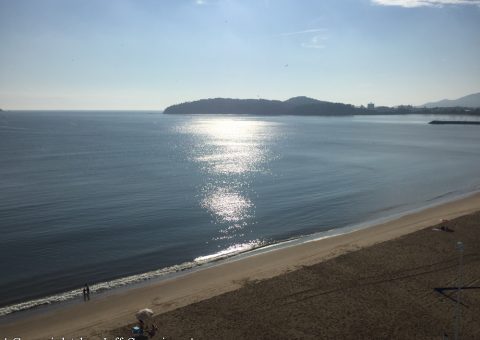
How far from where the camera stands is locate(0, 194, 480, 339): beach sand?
18.4 m

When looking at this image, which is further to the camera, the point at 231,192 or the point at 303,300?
the point at 231,192

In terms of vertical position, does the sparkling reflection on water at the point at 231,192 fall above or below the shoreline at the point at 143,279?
above

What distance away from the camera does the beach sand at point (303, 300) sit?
18.4 metres

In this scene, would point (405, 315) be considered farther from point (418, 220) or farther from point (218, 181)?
point (218, 181)

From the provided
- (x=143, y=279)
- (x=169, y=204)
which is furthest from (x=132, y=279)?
(x=169, y=204)

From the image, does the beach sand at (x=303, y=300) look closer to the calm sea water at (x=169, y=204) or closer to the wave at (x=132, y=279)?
the wave at (x=132, y=279)

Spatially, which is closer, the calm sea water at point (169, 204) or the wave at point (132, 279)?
the wave at point (132, 279)

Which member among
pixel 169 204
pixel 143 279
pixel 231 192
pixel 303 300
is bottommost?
pixel 143 279

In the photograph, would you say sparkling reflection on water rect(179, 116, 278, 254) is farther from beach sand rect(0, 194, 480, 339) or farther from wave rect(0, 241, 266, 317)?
beach sand rect(0, 194, 480, 339)

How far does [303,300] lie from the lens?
21.0m

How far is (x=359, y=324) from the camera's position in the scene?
61.1 ft

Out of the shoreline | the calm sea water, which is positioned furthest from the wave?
the calm sea water

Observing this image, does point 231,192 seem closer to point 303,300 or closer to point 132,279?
point 132,279

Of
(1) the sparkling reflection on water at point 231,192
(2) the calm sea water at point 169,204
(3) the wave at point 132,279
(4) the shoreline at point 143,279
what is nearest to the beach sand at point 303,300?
(4) the shoreline at point 143,279
